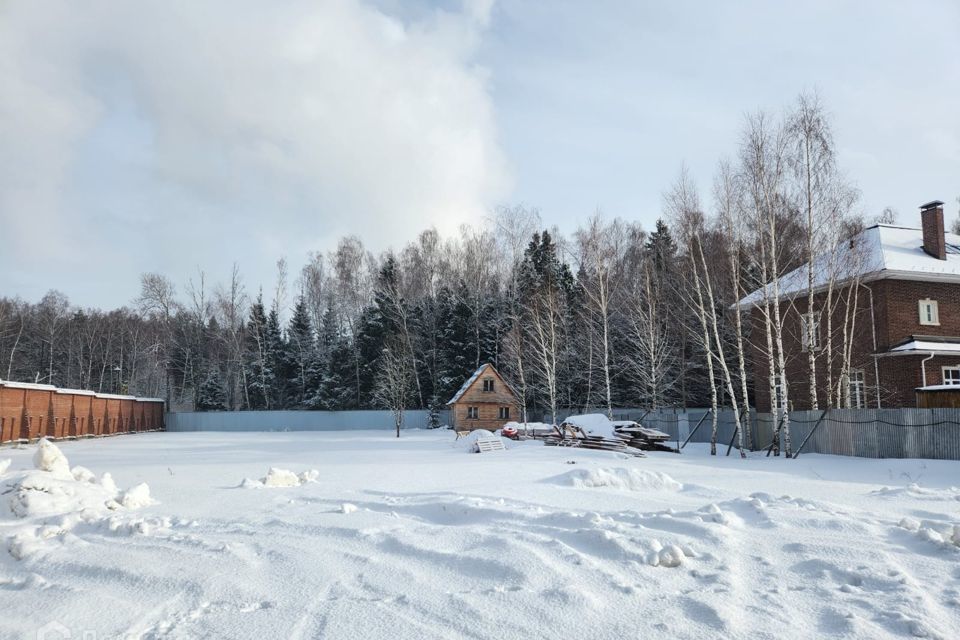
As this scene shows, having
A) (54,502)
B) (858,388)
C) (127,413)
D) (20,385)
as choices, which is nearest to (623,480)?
(54,502)

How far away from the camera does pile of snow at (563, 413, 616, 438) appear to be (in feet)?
84.9

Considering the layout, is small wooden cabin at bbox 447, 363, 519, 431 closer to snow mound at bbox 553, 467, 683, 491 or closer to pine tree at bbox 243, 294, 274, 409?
pine tree at bbox 243, 294, 274, 409

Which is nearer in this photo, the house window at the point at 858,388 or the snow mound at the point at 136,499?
the snow mound at the point at 136,499

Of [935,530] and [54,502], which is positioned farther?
[54,502]

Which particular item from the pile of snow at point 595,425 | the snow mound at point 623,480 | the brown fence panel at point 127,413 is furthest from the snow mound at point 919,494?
the brown fence panel at point 127,413

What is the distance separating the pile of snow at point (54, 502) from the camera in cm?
799

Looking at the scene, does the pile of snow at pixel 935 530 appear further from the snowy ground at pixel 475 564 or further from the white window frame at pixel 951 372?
the white window frame at pixel 951 372

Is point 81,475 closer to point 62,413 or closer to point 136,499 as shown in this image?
point 136,499

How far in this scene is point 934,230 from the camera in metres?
26.5

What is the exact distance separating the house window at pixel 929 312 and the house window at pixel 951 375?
6.62ft

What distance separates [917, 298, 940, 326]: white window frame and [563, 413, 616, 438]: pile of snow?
43.0 ft

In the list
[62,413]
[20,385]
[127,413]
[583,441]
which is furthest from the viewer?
[127,413]

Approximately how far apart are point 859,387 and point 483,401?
23350 mm

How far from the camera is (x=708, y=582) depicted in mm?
5789
